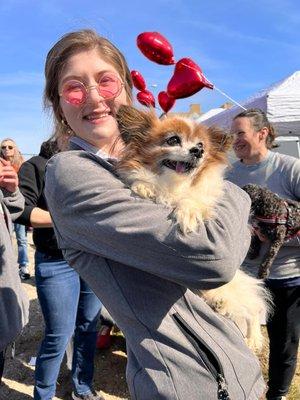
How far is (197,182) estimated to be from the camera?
5.15 ft

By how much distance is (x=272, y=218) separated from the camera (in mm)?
2781

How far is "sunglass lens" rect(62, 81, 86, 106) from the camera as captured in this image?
4.83ft

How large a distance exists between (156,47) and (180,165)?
92 cm

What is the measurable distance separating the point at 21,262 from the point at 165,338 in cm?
607

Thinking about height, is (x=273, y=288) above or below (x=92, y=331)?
above

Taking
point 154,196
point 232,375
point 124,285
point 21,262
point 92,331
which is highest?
point 154,196

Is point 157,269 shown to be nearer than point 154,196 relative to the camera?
Yes

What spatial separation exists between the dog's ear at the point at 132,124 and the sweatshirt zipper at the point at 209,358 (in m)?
0.72

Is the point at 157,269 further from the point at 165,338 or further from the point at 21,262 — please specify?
the point at 21,262

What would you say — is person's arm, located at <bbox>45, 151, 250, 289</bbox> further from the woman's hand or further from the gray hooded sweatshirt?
the woman's hand

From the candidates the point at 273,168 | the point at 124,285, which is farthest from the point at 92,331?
the point at 124,285

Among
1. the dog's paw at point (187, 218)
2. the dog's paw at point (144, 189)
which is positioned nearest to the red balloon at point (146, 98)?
the dog's paw at point (144, 189)

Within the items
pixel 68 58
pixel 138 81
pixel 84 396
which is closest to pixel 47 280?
pixel 84 396

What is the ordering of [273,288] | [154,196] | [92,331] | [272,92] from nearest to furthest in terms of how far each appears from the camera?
[154,196] < [273,288] < [92,331] < [272,92]
